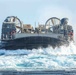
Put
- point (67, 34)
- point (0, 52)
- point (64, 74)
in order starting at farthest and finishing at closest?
point (67, 34)
point (0, 52)
point (64, 74)

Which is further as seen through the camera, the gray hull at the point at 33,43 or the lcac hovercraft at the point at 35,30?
the lcac hovercraft at the point at 35,30

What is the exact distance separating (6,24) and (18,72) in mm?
31332

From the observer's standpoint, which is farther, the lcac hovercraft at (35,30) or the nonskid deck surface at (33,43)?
the lcac hovercraft at (35,30)

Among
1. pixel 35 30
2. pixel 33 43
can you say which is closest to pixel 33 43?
pixel 33 43

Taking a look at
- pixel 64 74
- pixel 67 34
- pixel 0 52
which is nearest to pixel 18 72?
pixel 64 74

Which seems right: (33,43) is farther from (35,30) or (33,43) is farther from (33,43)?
(35,30)

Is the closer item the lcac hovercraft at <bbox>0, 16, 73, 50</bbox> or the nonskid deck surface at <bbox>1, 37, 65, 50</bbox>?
the nonskid deck surface at <bbox>1, 37, 65, 50</bbox>

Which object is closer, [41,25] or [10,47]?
[10,47]

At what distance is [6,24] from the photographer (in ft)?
136

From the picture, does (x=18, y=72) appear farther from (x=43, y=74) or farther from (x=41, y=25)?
(x=41, y=25)

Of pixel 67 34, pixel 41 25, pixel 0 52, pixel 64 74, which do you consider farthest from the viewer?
pixel 41 25

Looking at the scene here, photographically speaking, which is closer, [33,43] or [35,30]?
[33,43]

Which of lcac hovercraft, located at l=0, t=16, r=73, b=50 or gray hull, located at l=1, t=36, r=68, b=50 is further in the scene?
lcac hovercraft, located at l=0, t=16, r=73, b=50

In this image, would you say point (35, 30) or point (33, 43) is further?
point (35, 30)
